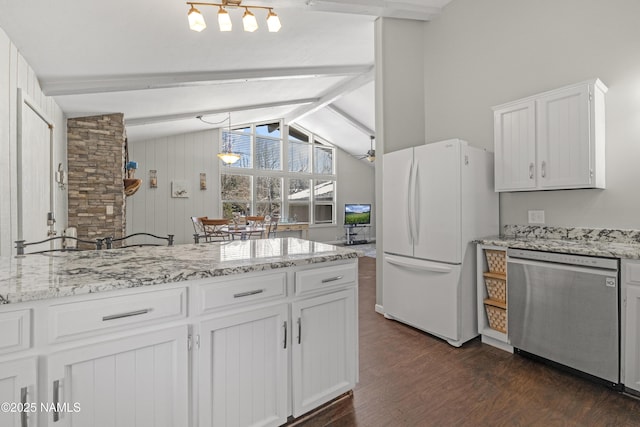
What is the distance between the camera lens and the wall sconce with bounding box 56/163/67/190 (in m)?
3.29

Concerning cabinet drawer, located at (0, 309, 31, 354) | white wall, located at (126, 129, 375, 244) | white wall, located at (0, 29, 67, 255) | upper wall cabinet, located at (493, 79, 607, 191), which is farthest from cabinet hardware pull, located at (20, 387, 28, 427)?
white wall, located at (126, 129, 375, 244)

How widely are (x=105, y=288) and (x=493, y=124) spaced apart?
338cm

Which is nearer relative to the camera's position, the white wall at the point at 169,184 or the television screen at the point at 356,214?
the white wall at the point at 169,184

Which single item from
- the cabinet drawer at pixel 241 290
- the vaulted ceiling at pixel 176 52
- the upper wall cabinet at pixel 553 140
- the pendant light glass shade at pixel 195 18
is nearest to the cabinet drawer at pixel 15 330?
the cabinet drawer at pixel 241 290

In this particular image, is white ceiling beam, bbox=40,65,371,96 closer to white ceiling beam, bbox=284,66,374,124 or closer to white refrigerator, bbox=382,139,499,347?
white ceiling beam, bbox=284,66,374,124

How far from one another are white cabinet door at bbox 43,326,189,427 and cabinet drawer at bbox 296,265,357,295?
0.58 meters

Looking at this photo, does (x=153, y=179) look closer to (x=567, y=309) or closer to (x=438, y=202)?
(x=438, y=202)

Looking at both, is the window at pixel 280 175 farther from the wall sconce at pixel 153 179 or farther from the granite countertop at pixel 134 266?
the granite countertop at pixel 134 266

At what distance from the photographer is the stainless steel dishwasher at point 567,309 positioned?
199cm

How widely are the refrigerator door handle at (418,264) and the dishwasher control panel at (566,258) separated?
0.52 meters

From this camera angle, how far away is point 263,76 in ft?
14.3

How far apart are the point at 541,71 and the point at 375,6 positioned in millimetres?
1735

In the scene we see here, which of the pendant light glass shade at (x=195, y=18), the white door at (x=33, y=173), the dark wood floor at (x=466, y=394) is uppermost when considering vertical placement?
the pendant light glass shade at (x=195, y=18)

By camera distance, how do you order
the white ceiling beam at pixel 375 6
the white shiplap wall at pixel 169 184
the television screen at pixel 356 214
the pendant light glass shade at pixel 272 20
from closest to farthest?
1. the pendant light glass shade at pixel 272 20
2. the white ceiling beam at pixel 375 6
3. the white shiplap wall at pixel 169 184
4. the television screen at pixel 356 214
